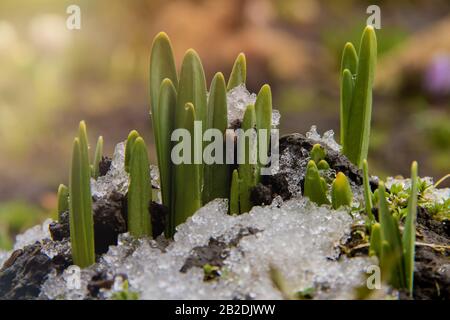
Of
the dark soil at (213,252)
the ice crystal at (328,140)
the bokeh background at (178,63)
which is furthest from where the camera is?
the bokeh background at (178,63)

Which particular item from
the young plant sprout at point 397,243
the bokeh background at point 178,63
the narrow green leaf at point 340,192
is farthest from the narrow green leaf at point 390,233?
the bokeh background at point 178,63

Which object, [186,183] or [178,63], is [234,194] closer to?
[186,183]

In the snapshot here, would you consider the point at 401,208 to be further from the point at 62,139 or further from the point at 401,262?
the point at 62,139

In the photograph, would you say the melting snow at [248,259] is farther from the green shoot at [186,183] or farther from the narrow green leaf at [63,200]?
the narrow green leaf at [63,200]

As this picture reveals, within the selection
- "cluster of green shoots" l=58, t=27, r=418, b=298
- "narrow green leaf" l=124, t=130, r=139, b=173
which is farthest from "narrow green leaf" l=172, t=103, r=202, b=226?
"narrow green leaf" l=124, t=130, r=139, b=173

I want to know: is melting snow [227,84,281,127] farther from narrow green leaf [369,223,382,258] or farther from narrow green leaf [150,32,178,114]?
narrow green leaf [369,223,382,258]
